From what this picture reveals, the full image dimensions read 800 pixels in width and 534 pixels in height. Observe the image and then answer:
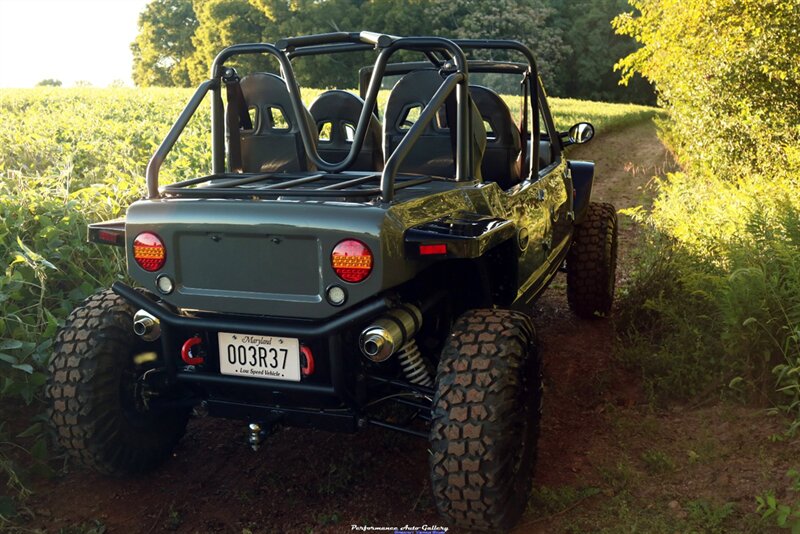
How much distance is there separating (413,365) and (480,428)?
0.56 metres

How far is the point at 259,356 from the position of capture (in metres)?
3.35

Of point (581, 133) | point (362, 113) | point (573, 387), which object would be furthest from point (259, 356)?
point (581, 133)

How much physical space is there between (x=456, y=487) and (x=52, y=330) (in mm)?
2731

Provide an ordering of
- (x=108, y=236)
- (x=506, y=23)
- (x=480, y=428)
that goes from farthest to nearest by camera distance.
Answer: (x=506, y=23)
(x=108, y=236)
(x=480, y=428)

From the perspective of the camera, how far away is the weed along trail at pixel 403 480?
3588 mm

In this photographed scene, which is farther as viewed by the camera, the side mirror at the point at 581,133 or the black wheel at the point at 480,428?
the side mirror at the point at 581,133

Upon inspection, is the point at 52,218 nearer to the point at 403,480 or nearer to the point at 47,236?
the point at 47,236

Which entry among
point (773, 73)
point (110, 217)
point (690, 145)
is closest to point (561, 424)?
point (110, 217)

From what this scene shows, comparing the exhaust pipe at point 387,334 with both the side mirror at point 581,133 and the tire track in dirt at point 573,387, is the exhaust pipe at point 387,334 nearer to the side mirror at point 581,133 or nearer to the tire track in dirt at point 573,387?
the tire track in dirt at point 573,387

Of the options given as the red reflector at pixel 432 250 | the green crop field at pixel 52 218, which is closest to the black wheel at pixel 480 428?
the red reflector at pixel 432 250

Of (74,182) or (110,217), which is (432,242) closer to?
(110,217)

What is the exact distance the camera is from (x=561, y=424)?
4.56m

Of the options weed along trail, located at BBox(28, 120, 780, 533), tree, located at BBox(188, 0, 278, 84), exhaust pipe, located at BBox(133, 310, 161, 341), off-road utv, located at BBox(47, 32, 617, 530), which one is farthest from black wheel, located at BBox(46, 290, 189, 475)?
tree, located at BBox(188, 0, 278, 84)

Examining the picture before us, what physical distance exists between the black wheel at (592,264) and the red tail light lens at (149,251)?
3562 mm
